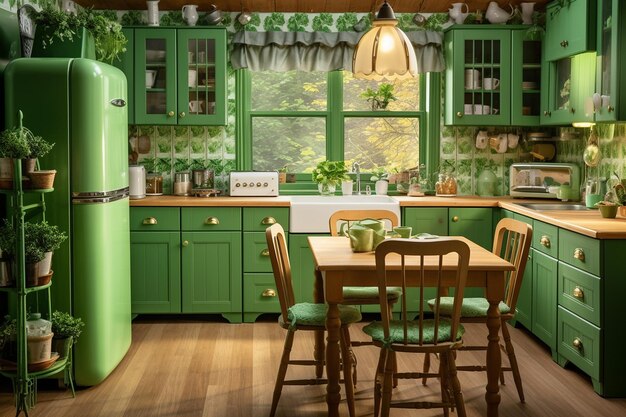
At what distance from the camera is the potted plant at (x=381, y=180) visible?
6.03 metres

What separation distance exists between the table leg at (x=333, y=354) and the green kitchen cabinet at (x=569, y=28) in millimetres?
2504

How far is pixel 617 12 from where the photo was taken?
435cm

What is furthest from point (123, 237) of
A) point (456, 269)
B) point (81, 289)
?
point (456, 269)

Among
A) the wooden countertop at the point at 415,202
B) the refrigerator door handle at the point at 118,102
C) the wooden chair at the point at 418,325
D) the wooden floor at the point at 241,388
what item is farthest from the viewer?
the wooden countertop at the point at 415,202

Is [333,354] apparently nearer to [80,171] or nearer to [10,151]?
[80,171]

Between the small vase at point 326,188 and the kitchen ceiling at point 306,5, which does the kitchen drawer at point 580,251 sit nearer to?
the small vase at point 326,188

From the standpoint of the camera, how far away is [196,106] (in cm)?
577

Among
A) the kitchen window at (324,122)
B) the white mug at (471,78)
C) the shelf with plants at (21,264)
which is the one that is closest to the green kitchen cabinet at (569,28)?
the white mug at (471,78)

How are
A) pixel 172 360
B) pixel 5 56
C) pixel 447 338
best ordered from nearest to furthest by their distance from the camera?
pixel 447 338 → pixel 5 56 → pixel 172 360

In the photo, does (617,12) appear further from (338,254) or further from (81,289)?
(81,289)

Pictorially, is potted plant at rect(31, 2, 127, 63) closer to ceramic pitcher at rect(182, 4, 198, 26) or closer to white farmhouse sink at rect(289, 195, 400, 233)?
ceramic pitcher at rect(182, 4, 198, 26)

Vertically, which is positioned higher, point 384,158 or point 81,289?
point 384,158

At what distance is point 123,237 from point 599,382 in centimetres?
263

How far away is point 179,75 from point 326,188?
1.35m
